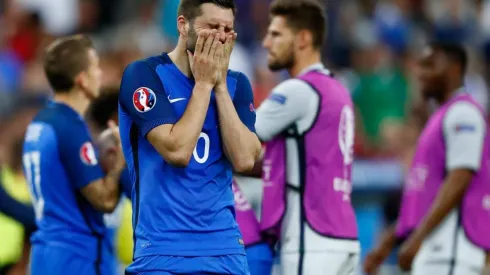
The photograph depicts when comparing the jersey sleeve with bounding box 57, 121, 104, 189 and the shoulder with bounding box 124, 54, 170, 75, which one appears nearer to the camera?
the shoulder with bounding box 124, 54, 170, 75

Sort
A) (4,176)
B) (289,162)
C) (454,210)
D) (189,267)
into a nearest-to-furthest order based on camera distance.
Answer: (189,267), (289,162), (454,210), (4,176)

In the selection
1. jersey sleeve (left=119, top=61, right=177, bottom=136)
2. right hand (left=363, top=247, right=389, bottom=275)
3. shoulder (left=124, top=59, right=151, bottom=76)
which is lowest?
right hand (left=363, top=247, right=389, bottom=275)

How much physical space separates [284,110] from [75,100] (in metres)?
1.45

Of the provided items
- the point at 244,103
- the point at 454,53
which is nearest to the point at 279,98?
the point at 244,103

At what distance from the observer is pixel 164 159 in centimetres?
584

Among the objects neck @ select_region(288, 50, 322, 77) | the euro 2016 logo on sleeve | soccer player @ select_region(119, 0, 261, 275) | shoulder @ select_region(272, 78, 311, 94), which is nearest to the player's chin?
neck @ select_region(288, 50, 322, 77)

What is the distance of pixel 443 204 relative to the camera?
8.13 meters

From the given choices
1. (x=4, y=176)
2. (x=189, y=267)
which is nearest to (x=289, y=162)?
(x=189, y=267)

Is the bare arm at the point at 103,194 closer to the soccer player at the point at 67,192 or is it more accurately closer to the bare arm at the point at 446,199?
the soccer player at the point at 67,192

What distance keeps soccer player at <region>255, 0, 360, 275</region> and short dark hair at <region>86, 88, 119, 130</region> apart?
136 centimetres

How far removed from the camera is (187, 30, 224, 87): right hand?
580cm

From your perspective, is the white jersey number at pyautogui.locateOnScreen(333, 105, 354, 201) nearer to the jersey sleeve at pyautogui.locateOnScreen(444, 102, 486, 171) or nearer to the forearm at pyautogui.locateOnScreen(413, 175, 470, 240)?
the forearm at pyautogui.locateOnScreen(413, 175, 470, 240)

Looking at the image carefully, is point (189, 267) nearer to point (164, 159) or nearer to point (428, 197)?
point (164, 159)

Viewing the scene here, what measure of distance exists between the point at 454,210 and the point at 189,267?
3.12 metres
